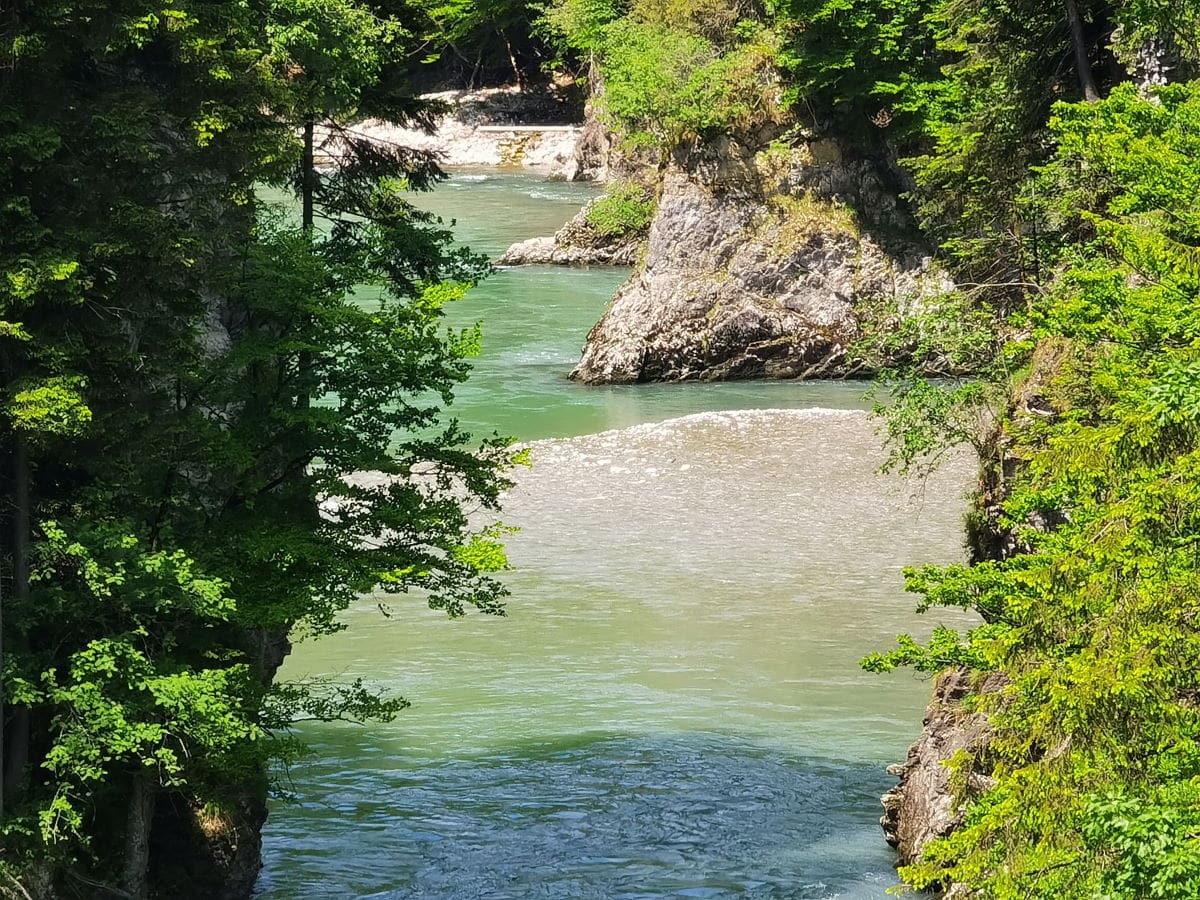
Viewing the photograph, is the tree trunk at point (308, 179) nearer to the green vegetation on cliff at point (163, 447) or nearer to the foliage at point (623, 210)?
the green vegetation on cliff at point (163, 447)

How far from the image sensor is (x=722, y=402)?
133 feet

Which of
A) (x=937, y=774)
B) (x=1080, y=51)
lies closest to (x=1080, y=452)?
(x=937, y=774)

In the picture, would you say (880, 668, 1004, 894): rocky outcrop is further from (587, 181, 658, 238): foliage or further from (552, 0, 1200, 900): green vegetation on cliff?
(587, 181, 658, 238): foliage

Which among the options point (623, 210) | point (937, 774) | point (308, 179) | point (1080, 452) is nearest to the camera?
point (1080, 452)

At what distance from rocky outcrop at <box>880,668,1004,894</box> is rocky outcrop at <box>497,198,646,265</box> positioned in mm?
38017

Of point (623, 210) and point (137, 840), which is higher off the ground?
point (623, 210)

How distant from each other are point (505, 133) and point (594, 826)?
210 ft

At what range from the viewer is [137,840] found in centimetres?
1655

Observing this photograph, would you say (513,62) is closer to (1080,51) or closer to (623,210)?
(623,210)

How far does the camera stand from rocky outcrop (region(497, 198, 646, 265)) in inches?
2226

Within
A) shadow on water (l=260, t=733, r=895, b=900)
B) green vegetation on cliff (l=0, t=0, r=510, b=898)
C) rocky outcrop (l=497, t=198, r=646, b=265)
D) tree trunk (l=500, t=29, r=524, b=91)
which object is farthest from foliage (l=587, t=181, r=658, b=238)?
green vegetation on cliff (l=0, t=0, r=510, b=898)

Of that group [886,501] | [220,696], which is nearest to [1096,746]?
[220,696]

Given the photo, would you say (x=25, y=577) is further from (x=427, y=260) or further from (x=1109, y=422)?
(x=1109, y=422)

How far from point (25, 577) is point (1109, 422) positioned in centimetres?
1027
